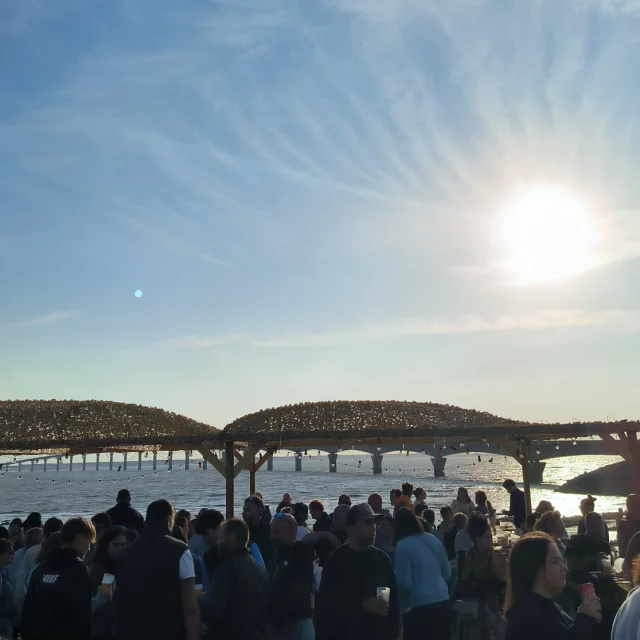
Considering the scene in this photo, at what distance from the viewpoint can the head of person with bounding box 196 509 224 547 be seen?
541cm

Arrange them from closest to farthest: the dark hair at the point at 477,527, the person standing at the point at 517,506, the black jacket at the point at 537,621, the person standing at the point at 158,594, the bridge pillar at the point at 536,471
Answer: the black jacket at the point at 537,621 → the person standing at the point at 158,594 → the dark hair at the point at 477,527 → the person standing at the point at 517,506 → the bridge pillar at the point at 536,471

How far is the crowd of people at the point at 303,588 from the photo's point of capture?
308 centimetres

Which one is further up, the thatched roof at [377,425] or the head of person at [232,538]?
the thatched roof at [377,425]

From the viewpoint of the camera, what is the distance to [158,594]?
3.74 meters

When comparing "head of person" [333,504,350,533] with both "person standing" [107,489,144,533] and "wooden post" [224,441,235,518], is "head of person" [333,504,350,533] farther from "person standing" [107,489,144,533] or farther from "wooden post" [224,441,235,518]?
"wooden post" [224,441,235,518]

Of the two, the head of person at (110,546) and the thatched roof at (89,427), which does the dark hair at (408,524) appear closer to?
the head of person at (110,546)

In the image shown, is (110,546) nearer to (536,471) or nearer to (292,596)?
(292,596)

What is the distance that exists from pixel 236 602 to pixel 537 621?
6.55 feet

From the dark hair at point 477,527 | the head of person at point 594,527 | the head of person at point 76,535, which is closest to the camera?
the head of person at point 76,535

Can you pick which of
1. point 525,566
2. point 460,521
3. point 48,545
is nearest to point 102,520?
point 48,545

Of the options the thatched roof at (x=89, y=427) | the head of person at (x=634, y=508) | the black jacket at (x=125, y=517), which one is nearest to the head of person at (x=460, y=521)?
the head of person at (x=634, y=508)

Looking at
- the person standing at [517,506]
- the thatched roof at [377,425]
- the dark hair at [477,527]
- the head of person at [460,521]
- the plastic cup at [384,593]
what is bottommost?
the person standing at [517,506]

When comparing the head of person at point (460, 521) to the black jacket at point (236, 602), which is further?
the head of person at point (460, 521)

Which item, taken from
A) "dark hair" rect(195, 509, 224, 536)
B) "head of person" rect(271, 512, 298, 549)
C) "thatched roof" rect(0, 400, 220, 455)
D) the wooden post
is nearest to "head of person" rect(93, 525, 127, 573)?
"dark hair" rect(195, 509, 224, 536)
